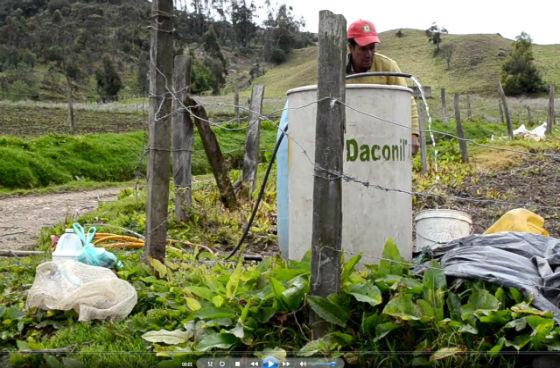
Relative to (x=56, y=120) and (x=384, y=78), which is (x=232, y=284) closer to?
(x=384, y=78)

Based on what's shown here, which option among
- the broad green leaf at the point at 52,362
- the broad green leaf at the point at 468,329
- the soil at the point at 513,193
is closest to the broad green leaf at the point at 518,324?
the broad green leaf at the point at 468,329

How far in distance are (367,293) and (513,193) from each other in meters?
6.92

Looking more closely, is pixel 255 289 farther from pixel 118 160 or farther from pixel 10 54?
pixel 10 54

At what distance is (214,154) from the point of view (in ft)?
22.7

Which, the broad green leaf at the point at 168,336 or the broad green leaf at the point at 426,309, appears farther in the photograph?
the broad green leaf at the point at 168,336

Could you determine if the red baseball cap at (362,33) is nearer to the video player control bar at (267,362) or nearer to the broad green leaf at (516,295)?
the broad green leaf at (516,295)

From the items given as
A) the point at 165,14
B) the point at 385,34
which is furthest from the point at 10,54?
the point at 165,14

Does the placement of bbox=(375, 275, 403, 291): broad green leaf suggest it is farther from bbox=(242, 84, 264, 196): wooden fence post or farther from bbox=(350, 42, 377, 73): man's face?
bbox=(242, 84, 264, 196): wooden fence post

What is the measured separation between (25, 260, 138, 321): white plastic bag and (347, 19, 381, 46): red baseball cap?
7.36 ft

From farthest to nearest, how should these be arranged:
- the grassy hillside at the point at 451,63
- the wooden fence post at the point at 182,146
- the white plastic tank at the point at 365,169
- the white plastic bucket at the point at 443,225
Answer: the grassy hillside at the point at 451,63 < the wooden fence post at the point at 182,146 < the white plastic bucket at the point at 443,225 < the white plastic tank at the point at 365,169

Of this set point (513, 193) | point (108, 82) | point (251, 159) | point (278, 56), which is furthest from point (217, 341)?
point (278, 56)

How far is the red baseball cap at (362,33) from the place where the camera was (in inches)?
185

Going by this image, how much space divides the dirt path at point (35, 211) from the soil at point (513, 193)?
423cm

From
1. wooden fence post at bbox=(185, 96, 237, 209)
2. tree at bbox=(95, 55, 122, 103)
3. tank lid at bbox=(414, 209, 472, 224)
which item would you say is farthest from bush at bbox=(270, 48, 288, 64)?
tank lid at bbox=(414, 209, 472, 224)
